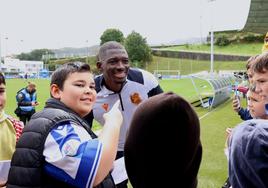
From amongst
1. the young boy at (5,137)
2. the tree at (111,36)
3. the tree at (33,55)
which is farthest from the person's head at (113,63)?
the tree at (33,55)

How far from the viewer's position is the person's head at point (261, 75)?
269 cm

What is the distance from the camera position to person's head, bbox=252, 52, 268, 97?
2.69 m

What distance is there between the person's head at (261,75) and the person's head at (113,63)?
1.51 meters

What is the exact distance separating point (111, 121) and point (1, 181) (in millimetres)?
1138

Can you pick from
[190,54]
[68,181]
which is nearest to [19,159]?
[68,181]

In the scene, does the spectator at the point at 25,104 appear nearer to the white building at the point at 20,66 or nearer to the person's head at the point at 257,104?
the person's head at the point at 257,104

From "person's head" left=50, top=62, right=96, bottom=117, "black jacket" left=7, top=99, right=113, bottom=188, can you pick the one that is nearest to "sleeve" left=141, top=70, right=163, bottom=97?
"person's head" left=50, top=62, right=96, bottom=117

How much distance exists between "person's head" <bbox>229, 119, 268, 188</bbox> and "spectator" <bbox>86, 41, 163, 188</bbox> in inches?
100

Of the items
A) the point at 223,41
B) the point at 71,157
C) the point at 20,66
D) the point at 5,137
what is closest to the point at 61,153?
the point at 71,157

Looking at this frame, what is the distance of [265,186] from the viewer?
54.9 inches

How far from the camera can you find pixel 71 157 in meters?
1.91

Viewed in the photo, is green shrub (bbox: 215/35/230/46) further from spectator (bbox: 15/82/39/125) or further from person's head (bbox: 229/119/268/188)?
person's head (bbox: 229/119/268/188)

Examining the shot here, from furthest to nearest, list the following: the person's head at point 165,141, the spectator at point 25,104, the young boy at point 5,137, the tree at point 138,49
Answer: the tree at point 138,49, the spectator at point 25,104, the young boy at point 5,137, the person's head at point 165,141

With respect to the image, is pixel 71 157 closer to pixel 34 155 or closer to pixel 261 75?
pixel 34 155
